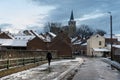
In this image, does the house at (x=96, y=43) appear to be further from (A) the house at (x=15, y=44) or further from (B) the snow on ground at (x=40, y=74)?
(B) the snow on ground at (x=40, y=74)

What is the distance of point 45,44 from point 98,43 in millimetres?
42316

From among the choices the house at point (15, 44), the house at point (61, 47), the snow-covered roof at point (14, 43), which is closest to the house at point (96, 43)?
the snow-covered roof at point (14, 43)

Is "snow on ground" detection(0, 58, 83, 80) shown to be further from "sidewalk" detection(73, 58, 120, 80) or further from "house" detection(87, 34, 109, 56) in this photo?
"house" detection(87, 34, 109, 56)

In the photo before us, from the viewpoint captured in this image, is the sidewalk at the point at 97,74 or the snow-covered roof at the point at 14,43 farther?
the snow-covered roof at the point at 14,43

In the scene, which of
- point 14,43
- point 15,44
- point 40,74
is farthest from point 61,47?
point 40,74

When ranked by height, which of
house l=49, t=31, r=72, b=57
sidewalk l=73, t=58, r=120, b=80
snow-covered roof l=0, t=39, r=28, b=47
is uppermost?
snow-covered roof l=0, t=39, r=28, b=47

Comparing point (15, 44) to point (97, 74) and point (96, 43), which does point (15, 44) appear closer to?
point (96, 43)

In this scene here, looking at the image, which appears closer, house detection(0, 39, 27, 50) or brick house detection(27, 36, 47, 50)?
brick house detection(27, 36, 47, 50)

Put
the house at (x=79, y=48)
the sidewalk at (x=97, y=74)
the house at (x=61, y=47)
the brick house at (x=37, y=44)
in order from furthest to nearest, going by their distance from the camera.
Result: the house at (x=79, y=48) < the brick house at (x=37, y=44) < the house at (x=61, y=47) < the sidewalk at (x=97, y=74)

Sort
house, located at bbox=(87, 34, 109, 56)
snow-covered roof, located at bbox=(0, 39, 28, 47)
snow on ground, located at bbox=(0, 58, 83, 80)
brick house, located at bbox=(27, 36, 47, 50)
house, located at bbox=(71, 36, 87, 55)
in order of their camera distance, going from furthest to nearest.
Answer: house, located at bbox=(71, 36, 87, 55), house, located at bbox=(87, 34, 109, 56), snow-covered roof, located at bbox=(0, 39, 28, 47), brick house, located at bbox=(27, 36, 47, 50), snow on ground, located at bbox=(0, 58, 83, 80)

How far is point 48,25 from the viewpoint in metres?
185

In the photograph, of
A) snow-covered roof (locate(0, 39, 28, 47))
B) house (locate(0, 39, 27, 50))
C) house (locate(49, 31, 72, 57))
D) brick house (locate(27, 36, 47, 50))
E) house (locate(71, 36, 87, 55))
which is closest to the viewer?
house (locate(49, 31, 72, 57))

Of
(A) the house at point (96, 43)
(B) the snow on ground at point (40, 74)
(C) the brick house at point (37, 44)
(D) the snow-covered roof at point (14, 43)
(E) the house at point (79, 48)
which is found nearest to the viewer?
(B) the snow on ground at point (40, 74)

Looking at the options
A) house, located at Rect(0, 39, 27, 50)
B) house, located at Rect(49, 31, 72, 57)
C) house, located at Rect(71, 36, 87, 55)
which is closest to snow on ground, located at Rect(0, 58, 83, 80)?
house, located at Rect(49, 31, 72, 57)
